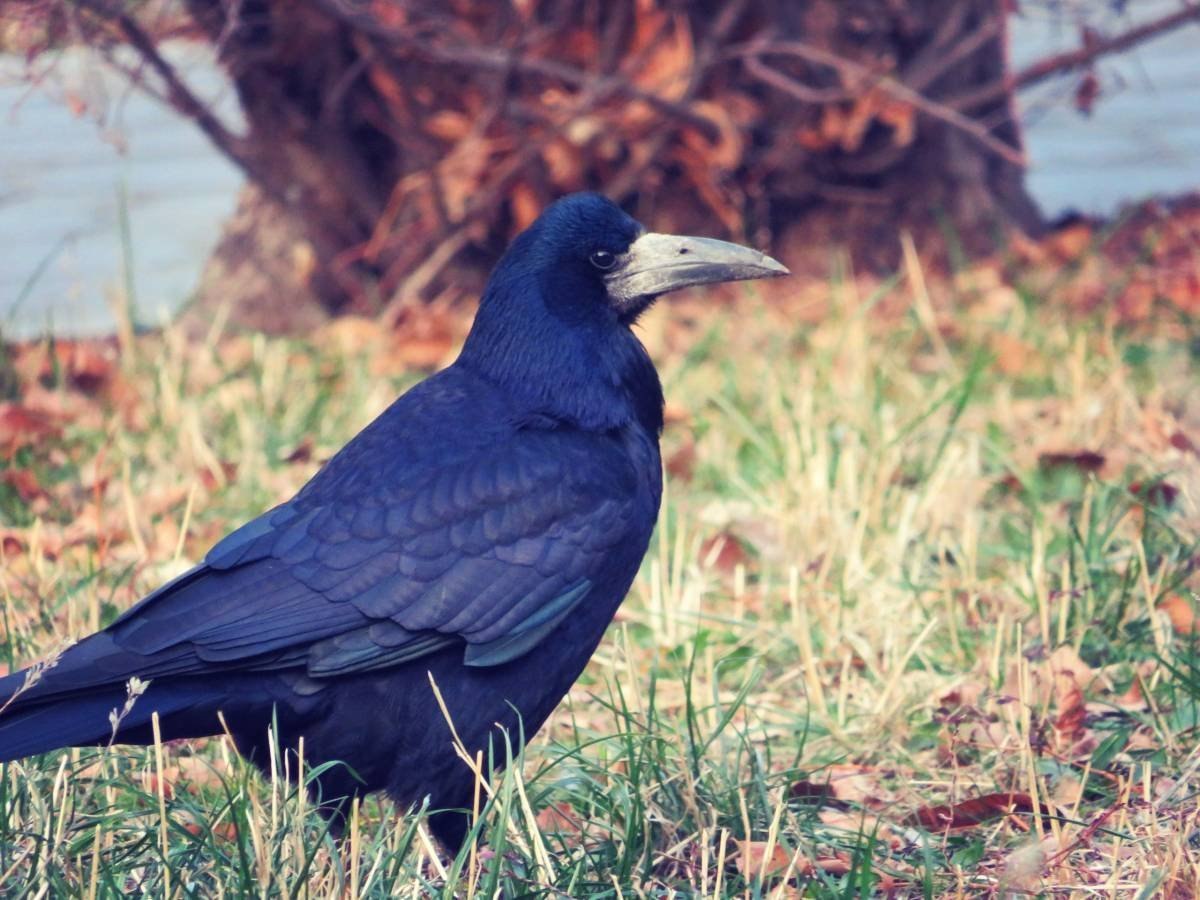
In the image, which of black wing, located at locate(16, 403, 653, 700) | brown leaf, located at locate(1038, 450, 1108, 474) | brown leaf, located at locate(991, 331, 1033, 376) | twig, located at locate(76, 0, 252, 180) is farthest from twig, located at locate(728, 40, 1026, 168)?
black wing, located at locate(16, 403, 653, 700)

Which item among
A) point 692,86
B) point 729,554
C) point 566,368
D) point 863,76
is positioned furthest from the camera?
point 692,86

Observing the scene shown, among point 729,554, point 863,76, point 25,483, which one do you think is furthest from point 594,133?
point 25,483

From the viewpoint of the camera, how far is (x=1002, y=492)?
4855mm

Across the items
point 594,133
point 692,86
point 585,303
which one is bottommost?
point 585,303

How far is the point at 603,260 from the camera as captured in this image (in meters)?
3.59

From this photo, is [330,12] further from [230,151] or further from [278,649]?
[278,649]

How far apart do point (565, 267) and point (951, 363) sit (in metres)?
2.41

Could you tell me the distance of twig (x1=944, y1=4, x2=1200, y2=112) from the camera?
6.10 m

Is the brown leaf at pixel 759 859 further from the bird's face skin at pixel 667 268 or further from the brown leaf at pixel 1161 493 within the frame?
the brown leaf at pixel 1161 493

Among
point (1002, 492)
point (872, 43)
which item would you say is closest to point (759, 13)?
point (872, 43)

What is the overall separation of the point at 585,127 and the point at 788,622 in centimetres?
286

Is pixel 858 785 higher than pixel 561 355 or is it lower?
lower

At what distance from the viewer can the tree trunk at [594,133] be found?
6.25 meters

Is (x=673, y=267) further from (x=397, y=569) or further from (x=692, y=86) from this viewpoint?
(x=692, y=86)
